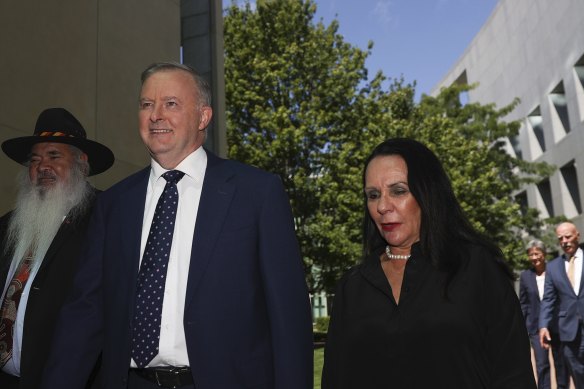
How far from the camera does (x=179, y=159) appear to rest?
3.20 metres

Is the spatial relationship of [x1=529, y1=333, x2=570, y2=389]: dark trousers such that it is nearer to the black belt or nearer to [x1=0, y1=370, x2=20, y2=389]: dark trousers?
[x1=0, y1=370, x2=20, y2=389]: dark trousers

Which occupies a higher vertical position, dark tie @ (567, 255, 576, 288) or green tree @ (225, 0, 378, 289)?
green tree @ (225, 0, 378, 289)

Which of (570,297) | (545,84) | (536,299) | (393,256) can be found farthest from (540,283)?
(545,84)

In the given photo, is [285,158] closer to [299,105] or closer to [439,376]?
[299,105]

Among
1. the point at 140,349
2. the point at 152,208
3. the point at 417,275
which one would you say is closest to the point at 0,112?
the point at 152,208

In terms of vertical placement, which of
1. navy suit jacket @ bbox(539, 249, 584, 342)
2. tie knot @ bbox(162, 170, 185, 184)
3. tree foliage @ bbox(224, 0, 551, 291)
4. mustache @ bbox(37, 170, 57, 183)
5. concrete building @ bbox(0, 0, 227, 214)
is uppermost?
tree foliage @ bbox(224, 0, 551, 291)

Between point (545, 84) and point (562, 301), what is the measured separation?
33740 mm

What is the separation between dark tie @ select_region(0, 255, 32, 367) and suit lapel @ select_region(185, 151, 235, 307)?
1.78 meters

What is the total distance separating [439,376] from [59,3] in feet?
20.8

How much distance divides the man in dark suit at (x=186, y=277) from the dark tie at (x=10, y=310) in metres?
1.07

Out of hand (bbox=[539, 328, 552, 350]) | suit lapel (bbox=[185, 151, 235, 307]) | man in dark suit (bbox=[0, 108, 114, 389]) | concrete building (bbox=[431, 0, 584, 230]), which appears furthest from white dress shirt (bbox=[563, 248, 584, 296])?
concrete building (bbox=[431, 0, 584, 230])

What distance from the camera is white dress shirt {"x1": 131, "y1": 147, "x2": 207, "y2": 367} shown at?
2803 mm

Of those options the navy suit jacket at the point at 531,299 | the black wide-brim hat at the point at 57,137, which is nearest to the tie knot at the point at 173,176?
the black wide-brim hat at the point at 57,137

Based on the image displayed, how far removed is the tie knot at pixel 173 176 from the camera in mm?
3148
